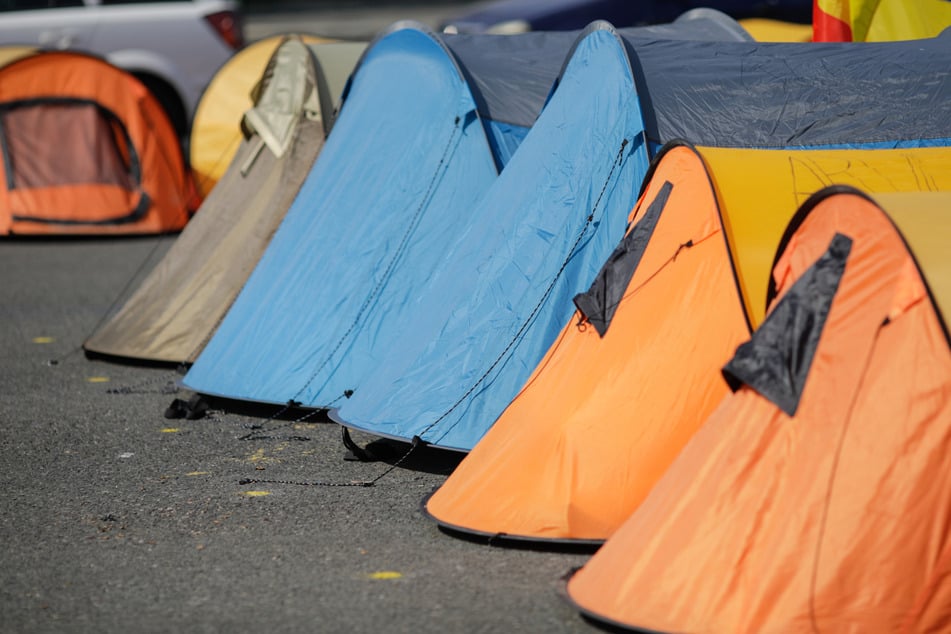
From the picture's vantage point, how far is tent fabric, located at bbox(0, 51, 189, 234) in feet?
40.0

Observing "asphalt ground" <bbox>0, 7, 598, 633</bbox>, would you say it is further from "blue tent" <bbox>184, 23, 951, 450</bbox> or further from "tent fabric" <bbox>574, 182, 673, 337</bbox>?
"tent fabric" <bbox>574, 182, 673, 337</bbox>

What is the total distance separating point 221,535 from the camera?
4961 mm

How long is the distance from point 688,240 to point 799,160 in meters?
0.66

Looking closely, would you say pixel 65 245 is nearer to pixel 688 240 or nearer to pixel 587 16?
pixel 587 16

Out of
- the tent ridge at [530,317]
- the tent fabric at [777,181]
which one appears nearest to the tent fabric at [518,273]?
the tent ridge at [530,317]

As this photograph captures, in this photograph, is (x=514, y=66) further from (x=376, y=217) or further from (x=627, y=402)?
(x=627, y=402)

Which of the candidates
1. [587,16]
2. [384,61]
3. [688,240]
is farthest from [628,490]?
Result: [587,16]

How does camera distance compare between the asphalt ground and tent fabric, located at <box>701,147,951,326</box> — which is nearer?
the asphalt ground

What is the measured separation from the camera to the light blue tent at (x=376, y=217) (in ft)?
21.2

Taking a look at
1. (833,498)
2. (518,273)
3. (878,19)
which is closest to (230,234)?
(518,273)

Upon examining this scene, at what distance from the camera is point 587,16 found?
48.3 ft

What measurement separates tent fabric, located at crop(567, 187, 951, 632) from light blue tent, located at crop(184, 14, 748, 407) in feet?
7.88

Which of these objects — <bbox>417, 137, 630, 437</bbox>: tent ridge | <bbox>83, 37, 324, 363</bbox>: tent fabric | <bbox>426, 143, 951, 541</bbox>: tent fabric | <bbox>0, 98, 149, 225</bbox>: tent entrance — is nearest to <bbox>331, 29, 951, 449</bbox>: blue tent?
<bbox>417, 137, 630, 437</bbox>: tent ridge

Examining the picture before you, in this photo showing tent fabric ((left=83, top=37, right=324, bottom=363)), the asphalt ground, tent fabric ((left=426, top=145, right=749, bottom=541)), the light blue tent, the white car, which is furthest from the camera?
the white car
